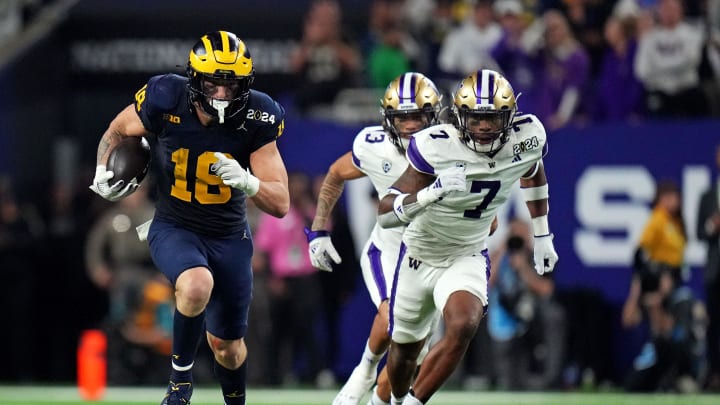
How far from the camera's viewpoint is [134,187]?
729cm

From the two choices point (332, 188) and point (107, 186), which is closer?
point (107, 186)

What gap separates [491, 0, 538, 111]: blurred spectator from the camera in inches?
492

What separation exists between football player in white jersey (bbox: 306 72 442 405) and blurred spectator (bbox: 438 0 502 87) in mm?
4662

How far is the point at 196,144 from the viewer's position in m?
7.29

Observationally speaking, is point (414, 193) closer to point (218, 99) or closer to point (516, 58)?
point (218, 99)

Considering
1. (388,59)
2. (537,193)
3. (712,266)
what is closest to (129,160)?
(537,193)

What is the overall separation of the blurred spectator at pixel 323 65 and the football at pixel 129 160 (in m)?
5.83

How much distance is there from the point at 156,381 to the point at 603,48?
5023 mm

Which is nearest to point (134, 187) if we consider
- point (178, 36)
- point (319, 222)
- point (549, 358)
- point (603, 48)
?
point (319, 222)

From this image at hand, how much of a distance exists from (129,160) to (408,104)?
1694 mm

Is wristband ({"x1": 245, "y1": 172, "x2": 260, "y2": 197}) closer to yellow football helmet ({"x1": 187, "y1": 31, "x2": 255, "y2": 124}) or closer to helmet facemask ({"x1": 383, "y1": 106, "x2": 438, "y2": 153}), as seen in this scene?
yellow football helmet ({"x1": 187, "y1": 31, "x2": 255, "y2": 124})

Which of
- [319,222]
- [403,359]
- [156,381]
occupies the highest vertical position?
[319,222]

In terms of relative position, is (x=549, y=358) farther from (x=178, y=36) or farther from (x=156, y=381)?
(x=178, y=36)

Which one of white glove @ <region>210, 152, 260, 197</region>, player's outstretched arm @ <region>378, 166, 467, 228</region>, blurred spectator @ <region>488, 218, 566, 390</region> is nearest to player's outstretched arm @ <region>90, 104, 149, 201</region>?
white glove @ <region>210, 152, 260, 197</region>
